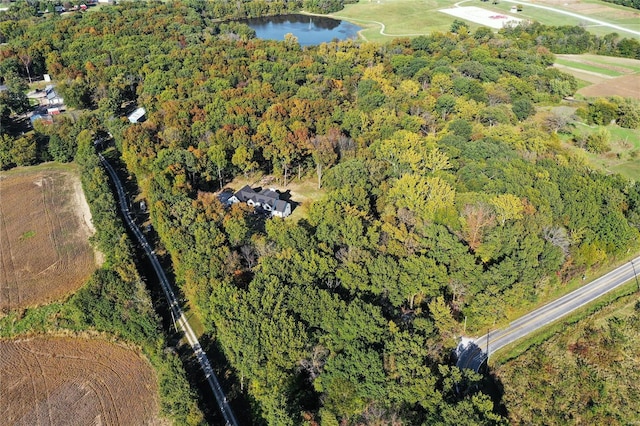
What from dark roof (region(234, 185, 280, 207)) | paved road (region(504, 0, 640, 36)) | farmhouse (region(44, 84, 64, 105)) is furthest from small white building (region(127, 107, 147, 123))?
→ paved road (region(504, 0, 640, 36))

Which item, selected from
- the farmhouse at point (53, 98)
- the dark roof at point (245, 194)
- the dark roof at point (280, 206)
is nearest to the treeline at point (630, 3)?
the dark roof at point (280, 206)

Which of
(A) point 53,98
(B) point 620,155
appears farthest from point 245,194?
(B) point 620,155

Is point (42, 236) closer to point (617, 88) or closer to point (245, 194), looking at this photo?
point (245, 194)

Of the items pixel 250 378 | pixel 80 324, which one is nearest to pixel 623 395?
pixel 250 378

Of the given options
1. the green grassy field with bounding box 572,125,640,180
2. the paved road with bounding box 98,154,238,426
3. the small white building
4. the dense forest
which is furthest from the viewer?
the small white building

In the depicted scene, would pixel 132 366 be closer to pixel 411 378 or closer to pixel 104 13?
pixel 411 378

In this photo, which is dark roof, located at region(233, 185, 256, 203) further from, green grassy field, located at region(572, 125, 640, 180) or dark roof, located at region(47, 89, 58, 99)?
dark roof, located at region(47, 89, 58, 99)
